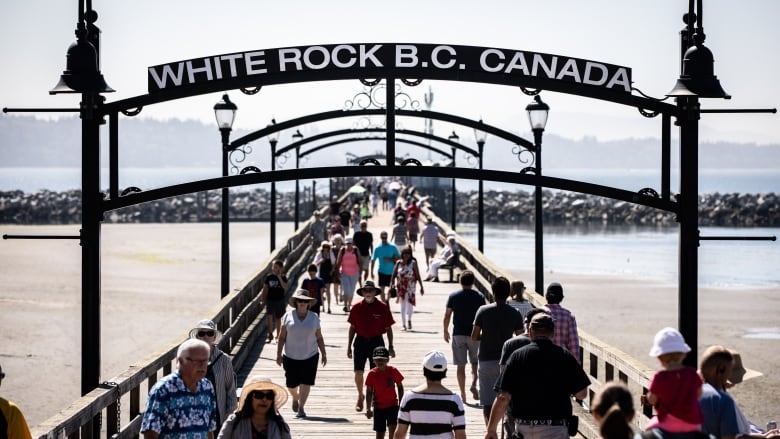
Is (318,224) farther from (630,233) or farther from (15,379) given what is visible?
(630,233)

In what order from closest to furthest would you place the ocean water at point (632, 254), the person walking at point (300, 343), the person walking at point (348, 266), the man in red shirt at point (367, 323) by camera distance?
the person walking at point (300, 343) < the man in red shirt at point (367, 323) < the person walking at point (348, 266) < the ocean water at point (632, 254)

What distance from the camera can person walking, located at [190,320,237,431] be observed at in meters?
8.46

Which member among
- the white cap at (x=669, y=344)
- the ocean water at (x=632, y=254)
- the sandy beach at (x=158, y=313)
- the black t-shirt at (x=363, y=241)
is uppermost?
the black t-shirt at (x=363, y=241)

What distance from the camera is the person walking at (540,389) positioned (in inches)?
318

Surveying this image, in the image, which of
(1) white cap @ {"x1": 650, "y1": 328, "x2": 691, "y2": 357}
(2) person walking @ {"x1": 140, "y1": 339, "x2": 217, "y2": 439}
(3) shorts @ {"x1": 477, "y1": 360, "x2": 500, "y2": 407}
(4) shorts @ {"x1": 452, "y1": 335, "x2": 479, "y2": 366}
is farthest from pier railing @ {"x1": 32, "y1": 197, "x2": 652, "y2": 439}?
(1) white cap @ {"x1": 650, "y1": 328, "x2": 691, "y2": 357}

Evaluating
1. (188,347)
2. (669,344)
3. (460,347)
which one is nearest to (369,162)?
(460,347)

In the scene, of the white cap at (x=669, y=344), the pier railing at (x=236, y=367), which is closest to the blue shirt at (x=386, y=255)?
the pier railing at (x=236, y=367)

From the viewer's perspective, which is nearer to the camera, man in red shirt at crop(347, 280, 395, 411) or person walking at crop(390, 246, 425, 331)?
man in red shirt at crop(347, 280, 395, 411)

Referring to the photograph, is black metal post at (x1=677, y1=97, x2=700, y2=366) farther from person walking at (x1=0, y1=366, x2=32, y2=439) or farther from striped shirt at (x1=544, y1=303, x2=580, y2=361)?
person walking at (x1=0, y1=366, x2=32, y2=439)

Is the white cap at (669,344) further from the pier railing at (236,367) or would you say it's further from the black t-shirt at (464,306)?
the black t-shirt at (464,306)

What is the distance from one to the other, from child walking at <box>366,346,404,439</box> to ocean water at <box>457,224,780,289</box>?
45184 millimetres

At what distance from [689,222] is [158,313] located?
109 feet

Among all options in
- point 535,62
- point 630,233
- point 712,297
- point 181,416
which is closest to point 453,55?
point 535,62

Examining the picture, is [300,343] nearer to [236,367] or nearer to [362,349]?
[362,349]
